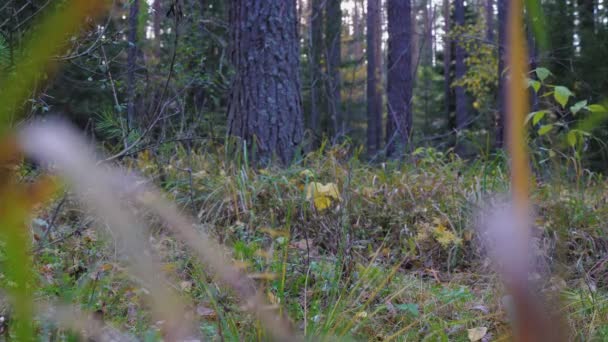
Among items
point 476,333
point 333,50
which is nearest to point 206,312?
point 476,333

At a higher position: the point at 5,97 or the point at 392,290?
the point at 5,97

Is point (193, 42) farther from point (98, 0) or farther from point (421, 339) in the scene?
point (98, 0)

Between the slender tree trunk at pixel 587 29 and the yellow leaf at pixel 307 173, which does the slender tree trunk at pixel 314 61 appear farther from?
the slender tree trunk at pixel 587 29

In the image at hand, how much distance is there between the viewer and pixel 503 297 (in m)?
1.99

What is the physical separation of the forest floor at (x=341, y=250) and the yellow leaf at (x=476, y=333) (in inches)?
0.8

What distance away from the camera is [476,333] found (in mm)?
1843

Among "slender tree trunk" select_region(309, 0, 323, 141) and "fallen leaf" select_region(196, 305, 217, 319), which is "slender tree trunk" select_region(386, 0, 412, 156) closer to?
"slender tree trunk" select_region(309, 0, 323, 141)

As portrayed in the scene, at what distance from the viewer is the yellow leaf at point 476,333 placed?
5.98ft

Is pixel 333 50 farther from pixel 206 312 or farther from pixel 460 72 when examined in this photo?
pixel 460 72

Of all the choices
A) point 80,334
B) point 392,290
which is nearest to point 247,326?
point 80,334

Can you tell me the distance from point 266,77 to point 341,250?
2.76 m

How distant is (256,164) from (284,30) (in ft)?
3.90

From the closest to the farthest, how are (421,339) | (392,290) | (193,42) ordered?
(421,339) → (392,290) → (193,42)

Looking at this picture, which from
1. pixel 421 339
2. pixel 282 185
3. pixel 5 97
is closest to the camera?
pixel 5 97
